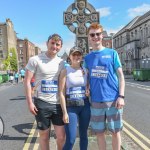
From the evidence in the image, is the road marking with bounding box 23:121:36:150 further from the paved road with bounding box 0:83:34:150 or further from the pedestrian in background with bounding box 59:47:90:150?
the pedestrian in background with bounding box 59:47:90:150

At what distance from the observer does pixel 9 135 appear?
25.3 ft

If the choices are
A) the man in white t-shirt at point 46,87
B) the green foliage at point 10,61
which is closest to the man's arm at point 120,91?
the man in white t-shirt at point 46,87

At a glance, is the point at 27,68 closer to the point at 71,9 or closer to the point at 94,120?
the point at 94,120

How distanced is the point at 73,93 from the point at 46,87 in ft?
1.29

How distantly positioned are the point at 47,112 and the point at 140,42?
6364cm

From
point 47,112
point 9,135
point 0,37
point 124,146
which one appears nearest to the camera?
point 47,112

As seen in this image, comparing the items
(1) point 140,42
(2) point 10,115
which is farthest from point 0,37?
(2) point 10,115

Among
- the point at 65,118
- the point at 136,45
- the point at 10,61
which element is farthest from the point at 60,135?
the point at 10,61

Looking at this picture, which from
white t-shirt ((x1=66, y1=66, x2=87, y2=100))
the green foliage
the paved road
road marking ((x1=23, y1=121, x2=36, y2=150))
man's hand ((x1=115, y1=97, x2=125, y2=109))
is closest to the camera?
man's hand ((x1=115, y1=97, x2=125, y2=109))

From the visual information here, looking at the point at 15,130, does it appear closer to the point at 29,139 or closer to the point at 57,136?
the point at 29,139

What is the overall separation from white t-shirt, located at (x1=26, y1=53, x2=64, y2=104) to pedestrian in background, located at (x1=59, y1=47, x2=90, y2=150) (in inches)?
4.0

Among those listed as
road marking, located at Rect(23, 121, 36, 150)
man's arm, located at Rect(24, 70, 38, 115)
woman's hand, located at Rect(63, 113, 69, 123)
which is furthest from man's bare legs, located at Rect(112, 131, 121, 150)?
road marking, located at Rect(23, 121, 36, 150)

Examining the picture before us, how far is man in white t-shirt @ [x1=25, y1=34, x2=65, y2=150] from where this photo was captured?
14.6ft

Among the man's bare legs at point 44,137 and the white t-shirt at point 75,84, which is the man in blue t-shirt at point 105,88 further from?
the man's bare legs at point 44,137
